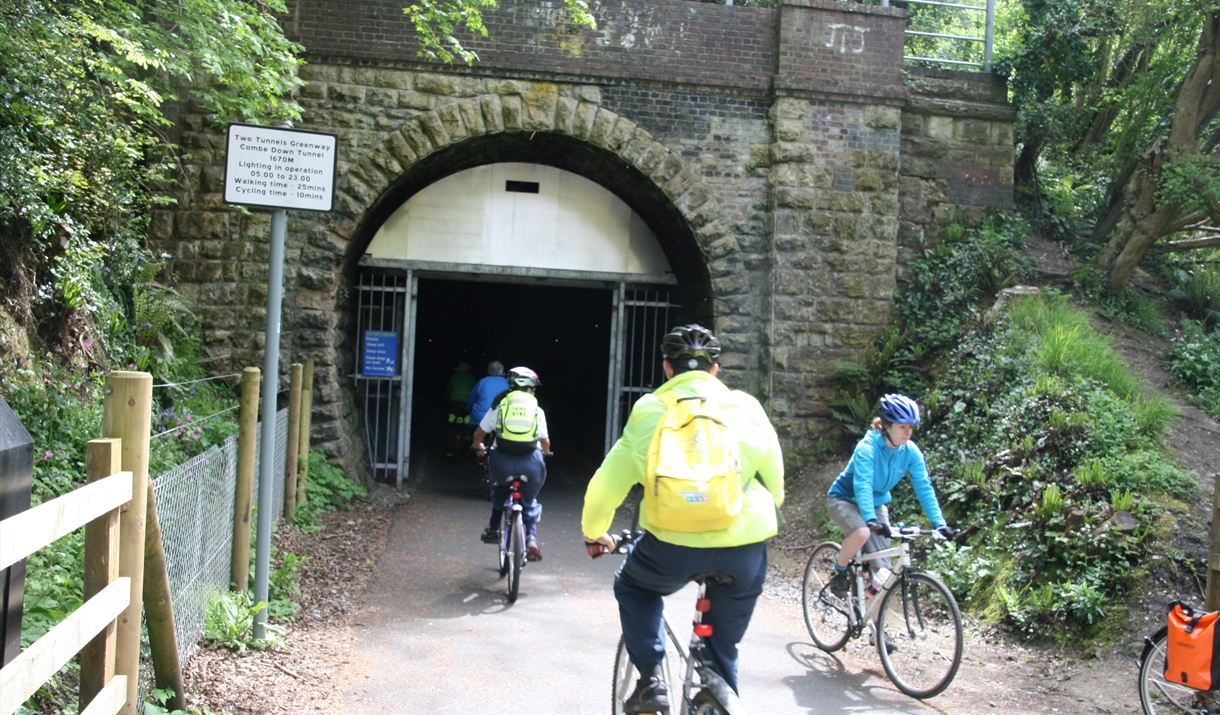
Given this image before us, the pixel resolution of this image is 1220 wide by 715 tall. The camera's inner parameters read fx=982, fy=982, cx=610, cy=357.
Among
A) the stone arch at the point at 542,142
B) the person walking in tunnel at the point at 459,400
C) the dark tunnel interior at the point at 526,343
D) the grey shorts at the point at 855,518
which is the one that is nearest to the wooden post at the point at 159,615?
the grey shorts at the point at 855,518

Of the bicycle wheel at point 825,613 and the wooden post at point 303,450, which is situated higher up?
the wooden post at point 303,450

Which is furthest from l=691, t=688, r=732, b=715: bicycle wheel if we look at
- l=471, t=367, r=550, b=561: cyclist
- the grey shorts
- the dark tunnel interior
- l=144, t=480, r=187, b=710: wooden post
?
the dark tunnel interior

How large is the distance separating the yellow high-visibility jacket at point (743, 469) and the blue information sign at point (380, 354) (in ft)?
28.2

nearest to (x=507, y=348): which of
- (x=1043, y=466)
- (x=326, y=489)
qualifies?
(x=326, y=489)

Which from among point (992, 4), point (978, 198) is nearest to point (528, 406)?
point (978, 198)

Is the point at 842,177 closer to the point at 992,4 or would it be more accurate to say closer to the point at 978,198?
the point at 978,198

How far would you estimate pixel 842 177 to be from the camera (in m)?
11.2

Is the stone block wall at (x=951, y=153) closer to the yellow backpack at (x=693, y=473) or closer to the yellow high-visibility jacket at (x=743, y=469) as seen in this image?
the yellow high-visibility jacket at (x=743, y=469)

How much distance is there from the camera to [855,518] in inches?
231

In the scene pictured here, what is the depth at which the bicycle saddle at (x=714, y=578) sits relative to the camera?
3549mm

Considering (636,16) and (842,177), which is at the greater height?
(636,16)

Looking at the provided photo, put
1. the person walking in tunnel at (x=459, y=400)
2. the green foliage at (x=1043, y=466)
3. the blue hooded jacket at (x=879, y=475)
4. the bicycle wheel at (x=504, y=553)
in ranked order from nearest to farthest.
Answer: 1. the blue hooded jacket at (x=879, y=475)
2. the green foliage at (x=1043, y=466)
3. the bicycle wheel at (x=504, y=553)
4. the person walking in tunnel at (x=459, y=400)

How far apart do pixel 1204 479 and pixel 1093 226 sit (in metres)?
7.00

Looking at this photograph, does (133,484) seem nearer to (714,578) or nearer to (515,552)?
(714,578)
